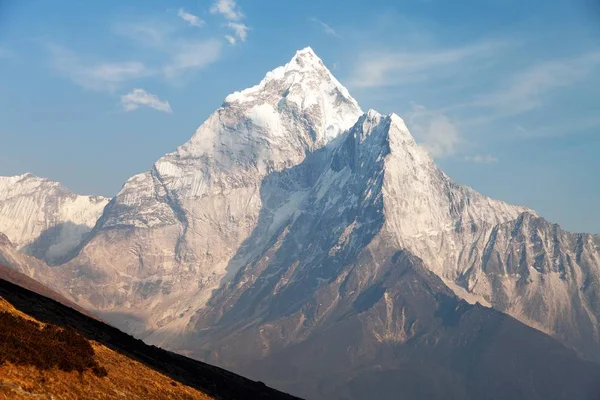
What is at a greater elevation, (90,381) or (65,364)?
(65,364)

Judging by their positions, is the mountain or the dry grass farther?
the mountain

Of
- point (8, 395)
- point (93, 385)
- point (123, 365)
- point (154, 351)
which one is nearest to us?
point (8, 395)

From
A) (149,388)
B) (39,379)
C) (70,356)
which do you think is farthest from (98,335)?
(39,379)

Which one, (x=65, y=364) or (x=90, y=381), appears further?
(x=90, y=381)

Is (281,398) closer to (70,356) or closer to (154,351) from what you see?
(154,351)

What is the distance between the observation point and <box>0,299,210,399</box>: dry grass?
75125 millimetres

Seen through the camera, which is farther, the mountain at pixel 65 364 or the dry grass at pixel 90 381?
the mountain at pixel 65 364

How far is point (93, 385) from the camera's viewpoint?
85.2 meters

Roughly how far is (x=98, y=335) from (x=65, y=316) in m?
8.93

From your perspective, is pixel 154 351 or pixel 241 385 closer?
pixel 154 351

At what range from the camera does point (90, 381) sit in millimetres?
85750

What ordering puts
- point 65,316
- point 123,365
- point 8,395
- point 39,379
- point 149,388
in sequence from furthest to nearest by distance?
point 65,316 → point 123,365 → point 149,388 → point 39,379 → point 8,395

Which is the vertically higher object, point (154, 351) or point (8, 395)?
point (154, 351)

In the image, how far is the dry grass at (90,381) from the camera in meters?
75.1
